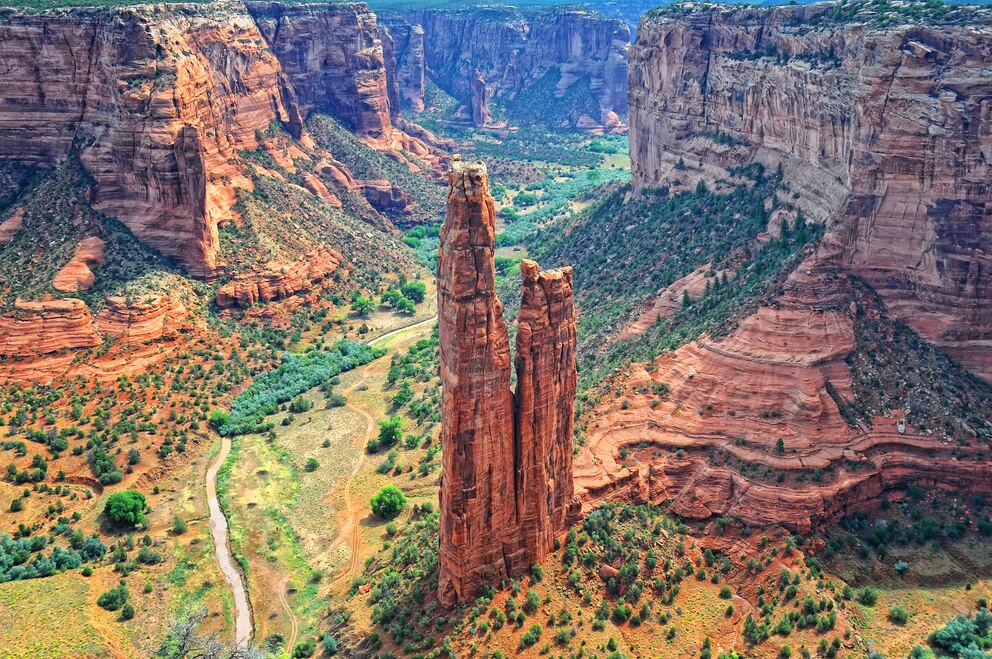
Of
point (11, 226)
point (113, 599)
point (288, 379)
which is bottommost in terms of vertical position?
point (113, 599)

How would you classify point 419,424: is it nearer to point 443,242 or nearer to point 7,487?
point 7,487

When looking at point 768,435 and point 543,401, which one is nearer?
point 543,401

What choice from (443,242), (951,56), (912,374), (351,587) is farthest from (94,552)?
(951,56)

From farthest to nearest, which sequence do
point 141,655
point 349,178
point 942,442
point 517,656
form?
point 349,178 → point 942,442 → point 141,655 → point 517,656

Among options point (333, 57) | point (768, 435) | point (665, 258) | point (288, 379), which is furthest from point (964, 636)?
point (333, 57)

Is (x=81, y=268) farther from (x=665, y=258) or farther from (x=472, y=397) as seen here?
(x=472, y=397)

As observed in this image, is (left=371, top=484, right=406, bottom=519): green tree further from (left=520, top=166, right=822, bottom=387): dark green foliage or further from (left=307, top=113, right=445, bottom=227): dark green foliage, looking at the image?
(left=307, top=113, right=445, bottom=227): dark green foliage

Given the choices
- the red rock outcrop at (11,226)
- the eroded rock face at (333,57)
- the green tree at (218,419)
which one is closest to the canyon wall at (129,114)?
the red rock outcrop at (11,226)

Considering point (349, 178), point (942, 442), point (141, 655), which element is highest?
point (349, 178)
